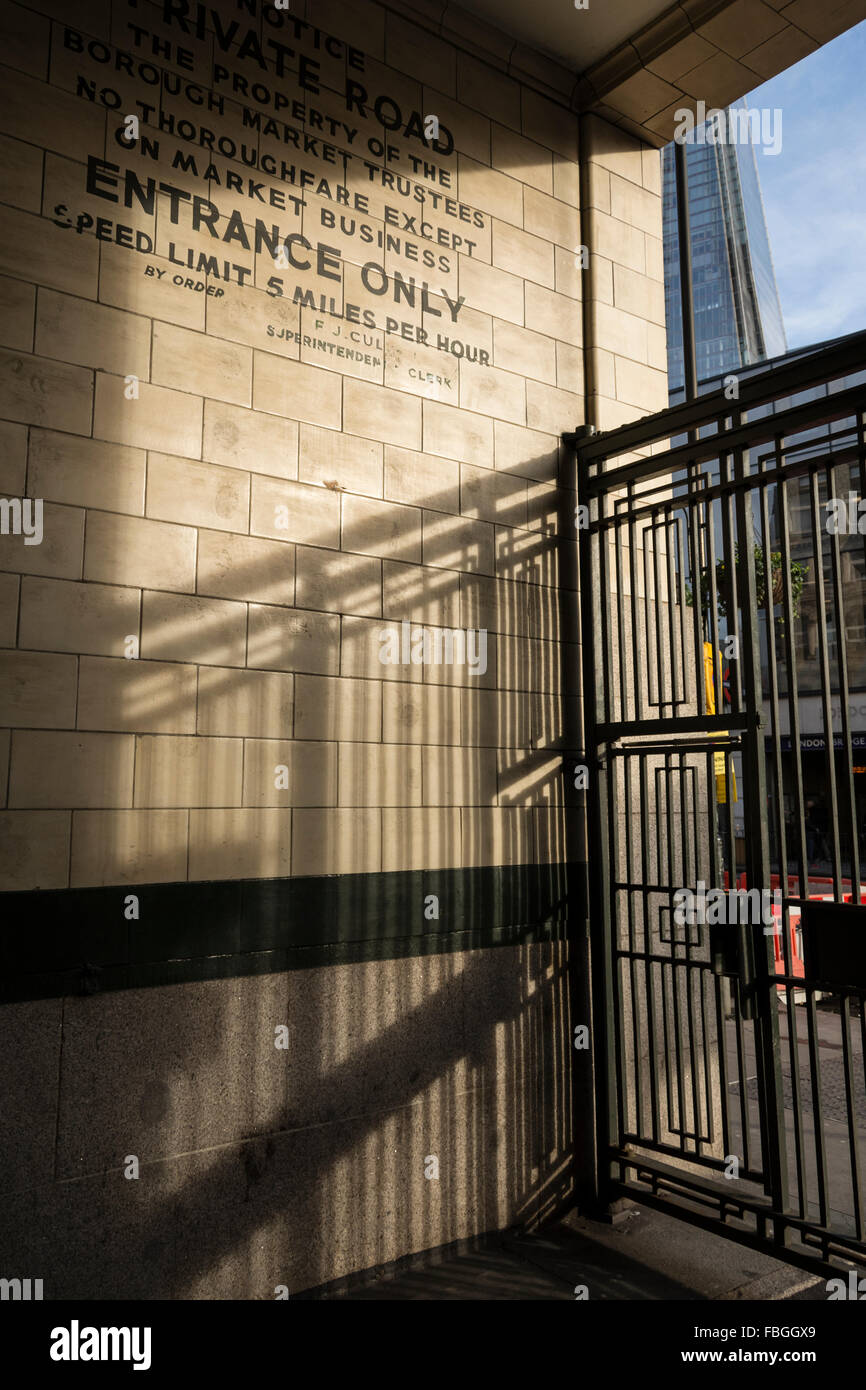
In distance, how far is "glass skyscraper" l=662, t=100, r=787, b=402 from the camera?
23.3 metres

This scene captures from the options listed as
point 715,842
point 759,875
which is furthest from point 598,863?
point 759,875

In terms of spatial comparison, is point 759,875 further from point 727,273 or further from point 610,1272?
point 727,273

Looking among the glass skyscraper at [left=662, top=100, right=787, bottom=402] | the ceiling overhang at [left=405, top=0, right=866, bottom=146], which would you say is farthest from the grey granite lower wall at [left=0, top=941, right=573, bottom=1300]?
the glass skyscraper at [left=662, top=100, right=787, bottom=402]

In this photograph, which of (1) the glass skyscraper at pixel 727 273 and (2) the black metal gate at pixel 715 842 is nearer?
(2) the black metal gate at pixel 715 842

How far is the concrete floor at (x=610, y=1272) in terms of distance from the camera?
4039 mm

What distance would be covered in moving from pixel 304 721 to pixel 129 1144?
189 cm

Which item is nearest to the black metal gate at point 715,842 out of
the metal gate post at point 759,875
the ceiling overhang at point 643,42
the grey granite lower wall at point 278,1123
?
the metal gate post at point 759,875

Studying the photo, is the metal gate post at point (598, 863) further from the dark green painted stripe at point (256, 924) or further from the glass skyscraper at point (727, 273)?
the glass skyscraper at point (727, 273)

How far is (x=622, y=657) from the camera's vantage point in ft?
16.9

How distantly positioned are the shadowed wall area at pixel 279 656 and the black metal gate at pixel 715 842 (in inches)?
10.3

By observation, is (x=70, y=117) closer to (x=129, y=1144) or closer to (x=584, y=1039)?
(x=129, y=1144)

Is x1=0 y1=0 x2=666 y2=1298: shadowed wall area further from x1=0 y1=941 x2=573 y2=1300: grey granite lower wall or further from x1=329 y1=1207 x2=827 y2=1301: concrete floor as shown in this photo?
x1=329 y1=1207 x2=827 y2=1301: concrete floor

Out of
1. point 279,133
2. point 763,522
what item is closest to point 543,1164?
point 763,522

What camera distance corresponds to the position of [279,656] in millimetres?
4203
